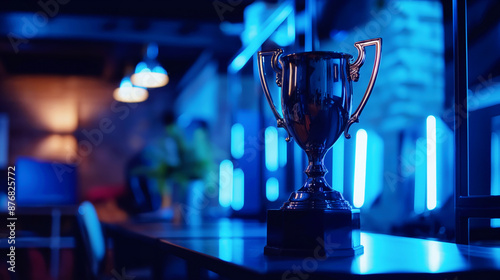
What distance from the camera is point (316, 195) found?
88cm

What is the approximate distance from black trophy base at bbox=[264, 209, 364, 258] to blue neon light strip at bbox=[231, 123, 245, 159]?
3.96m

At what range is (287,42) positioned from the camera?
12.1 feet

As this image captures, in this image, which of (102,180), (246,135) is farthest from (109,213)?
(246,135)

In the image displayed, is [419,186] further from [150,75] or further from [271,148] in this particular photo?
[150,75]

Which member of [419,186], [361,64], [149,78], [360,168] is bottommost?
[419,186]

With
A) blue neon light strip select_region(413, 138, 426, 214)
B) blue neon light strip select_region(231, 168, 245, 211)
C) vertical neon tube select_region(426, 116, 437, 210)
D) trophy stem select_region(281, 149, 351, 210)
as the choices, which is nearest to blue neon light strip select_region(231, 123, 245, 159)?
blue neon light strip select_region(231, 168, 245, 211)

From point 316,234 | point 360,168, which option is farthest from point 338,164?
point 316,234

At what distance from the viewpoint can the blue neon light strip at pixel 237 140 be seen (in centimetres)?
491

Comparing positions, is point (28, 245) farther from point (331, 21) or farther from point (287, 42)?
point (331, 21)

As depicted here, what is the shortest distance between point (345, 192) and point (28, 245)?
4.10 meters

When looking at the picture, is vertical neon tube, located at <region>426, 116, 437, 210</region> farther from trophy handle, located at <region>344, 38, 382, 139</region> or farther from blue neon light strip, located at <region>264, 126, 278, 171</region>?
trophy handle, located at <region>344, 38, 382, 139</region>

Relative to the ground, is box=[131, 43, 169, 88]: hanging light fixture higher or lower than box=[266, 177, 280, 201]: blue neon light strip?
higher

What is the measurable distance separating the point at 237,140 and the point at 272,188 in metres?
1.30

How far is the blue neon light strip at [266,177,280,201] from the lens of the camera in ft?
12.6
